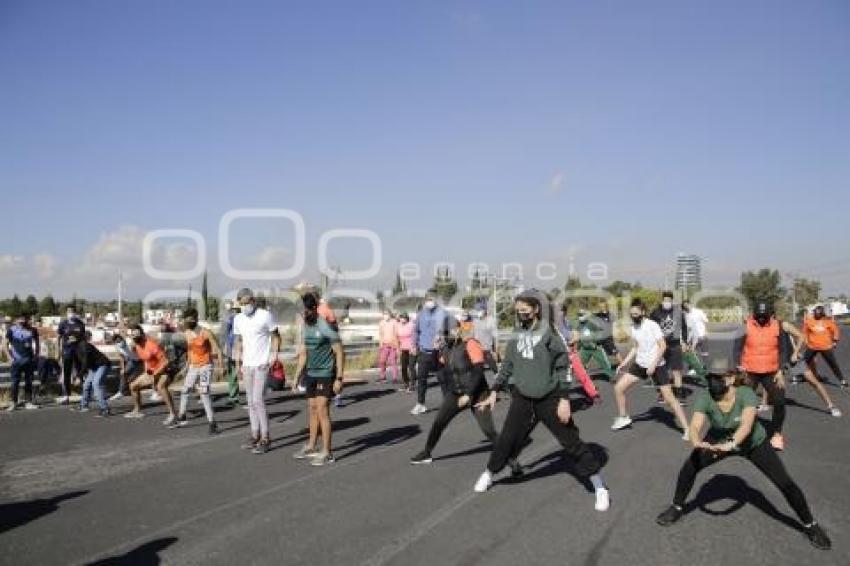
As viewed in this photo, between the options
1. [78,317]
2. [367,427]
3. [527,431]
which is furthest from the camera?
[78,317]

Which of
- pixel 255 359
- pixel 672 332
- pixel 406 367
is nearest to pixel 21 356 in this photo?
pixel 255 359

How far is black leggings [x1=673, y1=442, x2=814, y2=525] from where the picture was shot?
5156mm

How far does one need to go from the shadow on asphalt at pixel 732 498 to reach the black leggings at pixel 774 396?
5.24 feet

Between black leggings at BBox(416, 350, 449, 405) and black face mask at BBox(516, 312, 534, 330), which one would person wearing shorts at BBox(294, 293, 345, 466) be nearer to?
black face mask at BBox(516, 312, 534, 330)

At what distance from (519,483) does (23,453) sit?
632 centimetres

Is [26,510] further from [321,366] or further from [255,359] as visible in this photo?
[321,366]

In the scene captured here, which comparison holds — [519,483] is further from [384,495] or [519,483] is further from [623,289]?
[623,289]

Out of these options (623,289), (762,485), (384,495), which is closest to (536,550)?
(384,495)

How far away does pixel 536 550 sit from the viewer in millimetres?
4965

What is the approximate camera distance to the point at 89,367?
12219 mm

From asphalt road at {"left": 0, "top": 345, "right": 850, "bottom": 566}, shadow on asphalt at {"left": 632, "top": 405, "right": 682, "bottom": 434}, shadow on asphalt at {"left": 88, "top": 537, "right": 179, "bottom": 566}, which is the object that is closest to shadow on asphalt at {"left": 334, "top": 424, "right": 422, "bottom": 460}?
asphalt road at {"left": 0, "top": 345, "right": 850, "bottom": 566}

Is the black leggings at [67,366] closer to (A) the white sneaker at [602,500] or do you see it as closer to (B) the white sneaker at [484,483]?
(B) the white sneaker at [484,483]

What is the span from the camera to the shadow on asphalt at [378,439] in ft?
29.1

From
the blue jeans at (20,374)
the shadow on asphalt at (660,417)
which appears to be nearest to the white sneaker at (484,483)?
the shadow on asphalt at (660,417)
